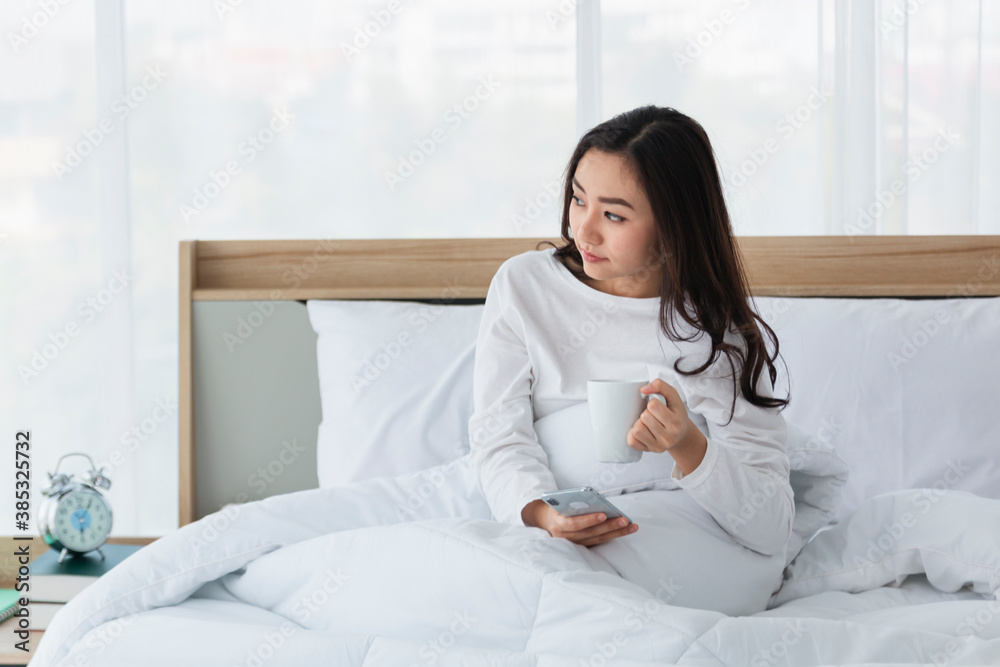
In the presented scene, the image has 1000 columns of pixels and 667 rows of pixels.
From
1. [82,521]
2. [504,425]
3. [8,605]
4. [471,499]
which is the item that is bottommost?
[8,605]

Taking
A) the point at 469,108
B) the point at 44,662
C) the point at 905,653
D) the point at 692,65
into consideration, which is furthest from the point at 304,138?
the point at 905,653

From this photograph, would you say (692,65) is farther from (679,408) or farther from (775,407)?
(679,408)

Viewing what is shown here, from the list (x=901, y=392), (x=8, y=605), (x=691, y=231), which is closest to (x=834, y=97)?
(x=901, y=392)

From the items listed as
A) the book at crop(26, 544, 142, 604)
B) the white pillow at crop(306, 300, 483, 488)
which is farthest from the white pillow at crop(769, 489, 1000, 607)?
the book at crop(26, 544, 142, 604)

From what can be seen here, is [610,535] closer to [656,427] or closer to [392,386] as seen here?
[656,427]

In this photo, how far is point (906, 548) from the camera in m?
1.18

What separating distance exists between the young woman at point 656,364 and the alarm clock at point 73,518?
0.86 metres

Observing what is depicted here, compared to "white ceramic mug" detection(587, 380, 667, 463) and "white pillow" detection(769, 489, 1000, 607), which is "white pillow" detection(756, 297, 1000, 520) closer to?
"white pillow" detection(769, 489, 1000, 607)

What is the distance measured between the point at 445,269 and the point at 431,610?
3.72 feet

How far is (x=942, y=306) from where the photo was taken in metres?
1.71

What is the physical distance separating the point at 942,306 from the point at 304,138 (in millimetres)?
1522

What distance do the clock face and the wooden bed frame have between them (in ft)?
0.82

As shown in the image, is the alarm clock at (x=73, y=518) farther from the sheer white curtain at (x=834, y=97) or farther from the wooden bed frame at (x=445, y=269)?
the sheer white curtain at (x=834, y=97)

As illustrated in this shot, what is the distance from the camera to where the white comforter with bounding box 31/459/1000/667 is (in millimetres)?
827
